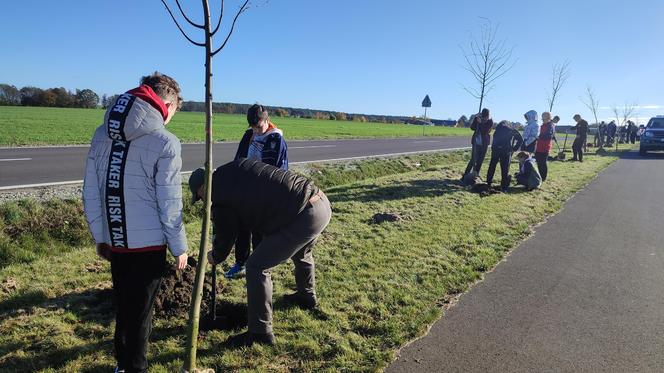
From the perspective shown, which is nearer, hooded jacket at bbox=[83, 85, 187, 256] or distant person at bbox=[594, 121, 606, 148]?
hooded jacket at bbox=[83, 85, 187, 256]

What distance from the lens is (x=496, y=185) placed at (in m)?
11.3

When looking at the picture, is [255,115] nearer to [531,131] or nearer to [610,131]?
[531,131]

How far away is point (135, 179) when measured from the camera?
251 cm

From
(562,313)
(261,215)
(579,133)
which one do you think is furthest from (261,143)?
(579,133)

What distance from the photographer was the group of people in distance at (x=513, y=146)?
10.6m

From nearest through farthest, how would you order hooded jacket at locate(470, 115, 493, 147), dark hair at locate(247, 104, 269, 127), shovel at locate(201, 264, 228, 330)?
shovel at locate(201, 264, 228, 330) → dark hair at locate(247, 104, 269, 127) → hooded jacket at locate(470, 115, 493, 147)

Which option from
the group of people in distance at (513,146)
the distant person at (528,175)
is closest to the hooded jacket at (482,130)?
the group of people in distance at (513,146)

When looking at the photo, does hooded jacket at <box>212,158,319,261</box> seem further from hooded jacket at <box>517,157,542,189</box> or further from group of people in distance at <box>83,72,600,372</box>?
hooded jacket at <box>517,157,542,189</box>

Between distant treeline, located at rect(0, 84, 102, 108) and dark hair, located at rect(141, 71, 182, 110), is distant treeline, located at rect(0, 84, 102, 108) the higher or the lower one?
the higher one

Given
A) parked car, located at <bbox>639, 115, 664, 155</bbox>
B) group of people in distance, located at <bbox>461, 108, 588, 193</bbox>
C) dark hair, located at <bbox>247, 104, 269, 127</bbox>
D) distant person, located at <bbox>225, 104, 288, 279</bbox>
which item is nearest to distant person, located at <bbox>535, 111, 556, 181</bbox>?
group of people in distance, located at <bbox>461, 108, 588, 193</bbox>

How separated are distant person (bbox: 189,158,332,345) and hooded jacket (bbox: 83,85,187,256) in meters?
0.53

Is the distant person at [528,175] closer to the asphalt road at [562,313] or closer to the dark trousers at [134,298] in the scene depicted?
the asphalt road at [562,313]

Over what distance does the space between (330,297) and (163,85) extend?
2664 millimetres

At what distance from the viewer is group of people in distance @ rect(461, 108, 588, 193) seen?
10.6m
